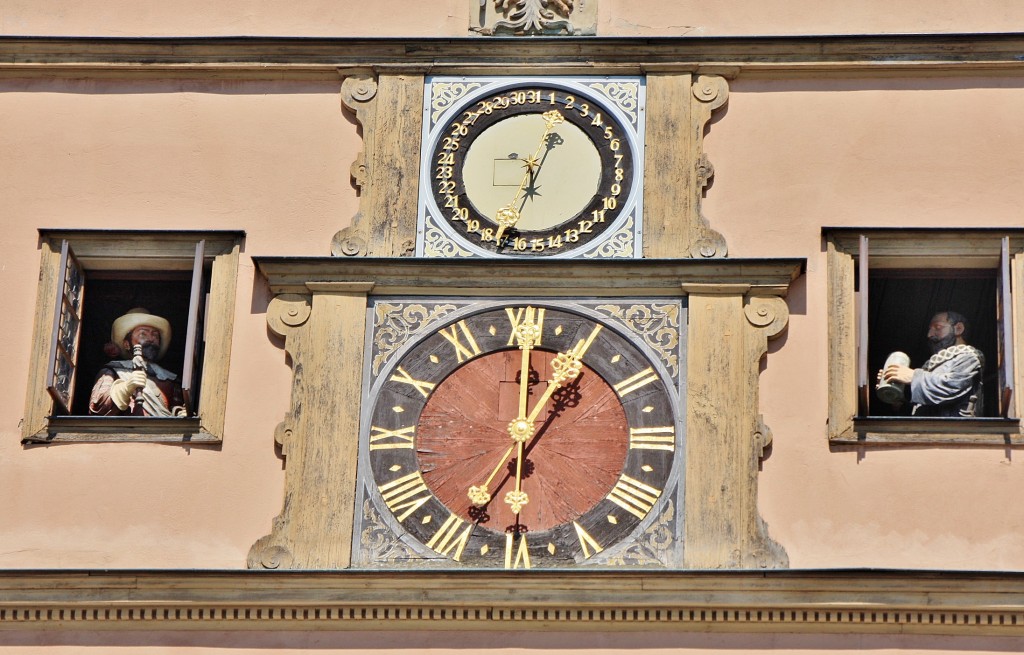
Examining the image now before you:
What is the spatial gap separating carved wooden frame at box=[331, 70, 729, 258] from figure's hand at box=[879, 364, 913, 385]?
87cm

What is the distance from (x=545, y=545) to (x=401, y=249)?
1.51 metres

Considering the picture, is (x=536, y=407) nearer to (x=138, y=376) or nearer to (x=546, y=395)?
(x=546, y=395)

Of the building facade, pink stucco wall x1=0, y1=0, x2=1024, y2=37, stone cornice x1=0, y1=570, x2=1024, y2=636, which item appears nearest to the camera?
stone cornice x1=0, y1=570, x2=1024, y2=636

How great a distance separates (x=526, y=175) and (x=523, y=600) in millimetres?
2014

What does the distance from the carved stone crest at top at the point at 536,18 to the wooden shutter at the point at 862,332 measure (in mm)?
1622

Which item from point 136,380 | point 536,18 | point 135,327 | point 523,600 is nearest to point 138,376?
point 136,380

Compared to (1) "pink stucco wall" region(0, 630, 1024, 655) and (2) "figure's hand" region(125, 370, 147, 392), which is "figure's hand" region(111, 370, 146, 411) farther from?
(1) "pink stucco wall" region(0, 630, 1024, 655)

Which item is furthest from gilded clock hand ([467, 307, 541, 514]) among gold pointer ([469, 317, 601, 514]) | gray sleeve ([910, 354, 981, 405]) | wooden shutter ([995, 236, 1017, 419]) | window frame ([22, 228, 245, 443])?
wooden shutter ([995, 236, 1017, 419])

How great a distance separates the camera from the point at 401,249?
43.1 feet

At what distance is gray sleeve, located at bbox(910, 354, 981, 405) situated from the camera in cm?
1284

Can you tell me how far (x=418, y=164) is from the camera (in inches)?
524

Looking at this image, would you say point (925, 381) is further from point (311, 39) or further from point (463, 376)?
point (311, 39)

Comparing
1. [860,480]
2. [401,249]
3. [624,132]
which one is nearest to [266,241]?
[401,249]

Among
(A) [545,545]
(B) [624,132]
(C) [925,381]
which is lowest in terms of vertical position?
(A) [545,545]
